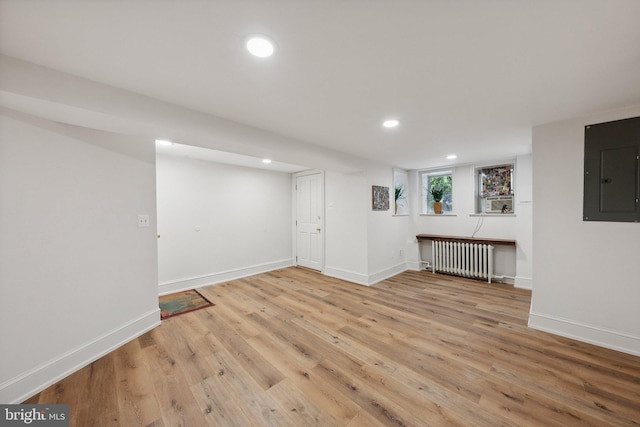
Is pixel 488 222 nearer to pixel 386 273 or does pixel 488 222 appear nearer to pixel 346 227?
pixel 386 273

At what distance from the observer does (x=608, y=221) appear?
229cm

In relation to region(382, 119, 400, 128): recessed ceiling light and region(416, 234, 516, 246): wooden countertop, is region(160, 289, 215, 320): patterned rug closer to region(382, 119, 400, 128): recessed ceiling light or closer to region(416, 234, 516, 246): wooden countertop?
region(382, 119, 400, 128): recessed ceiling light

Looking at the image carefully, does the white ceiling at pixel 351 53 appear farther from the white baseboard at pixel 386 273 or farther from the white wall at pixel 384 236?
the white baseboard at pixel 386 273

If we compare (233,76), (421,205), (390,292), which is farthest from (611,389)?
(421,205)

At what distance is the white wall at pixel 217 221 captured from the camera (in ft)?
13.0

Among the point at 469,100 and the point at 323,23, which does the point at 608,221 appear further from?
the point at 323,23

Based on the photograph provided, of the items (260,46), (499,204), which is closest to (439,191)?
(499,204)

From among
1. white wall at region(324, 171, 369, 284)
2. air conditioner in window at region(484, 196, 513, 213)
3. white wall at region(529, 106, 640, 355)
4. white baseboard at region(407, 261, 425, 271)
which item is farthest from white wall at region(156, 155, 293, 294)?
white wall at region(529, 106, 640, 355)

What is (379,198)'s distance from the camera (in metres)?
4.60

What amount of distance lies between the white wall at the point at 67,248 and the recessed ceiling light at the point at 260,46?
6.17ft

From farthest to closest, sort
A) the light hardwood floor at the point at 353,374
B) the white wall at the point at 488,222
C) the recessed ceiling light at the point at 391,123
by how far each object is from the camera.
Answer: the white wall at the point at 488,222
the recessed ceiling light at the point at 391,123
the light hardwood floor at the point at 353,374

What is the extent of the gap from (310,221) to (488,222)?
3664 mm

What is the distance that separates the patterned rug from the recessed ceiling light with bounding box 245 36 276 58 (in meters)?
3.21

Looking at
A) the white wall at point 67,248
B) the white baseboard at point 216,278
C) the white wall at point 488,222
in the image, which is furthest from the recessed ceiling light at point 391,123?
the white baseboard at point 216,278
